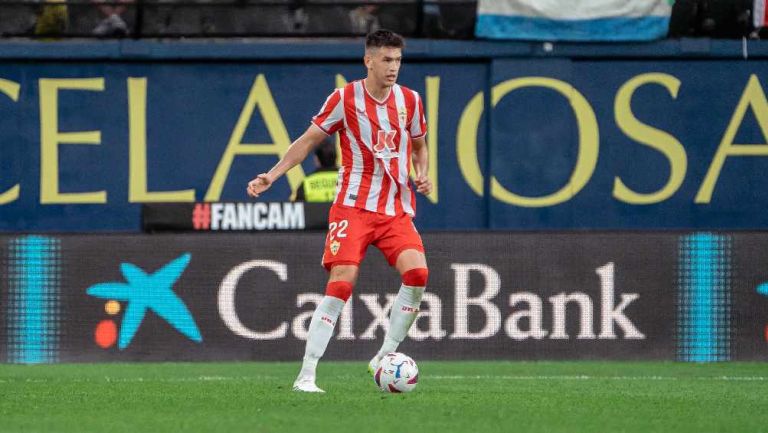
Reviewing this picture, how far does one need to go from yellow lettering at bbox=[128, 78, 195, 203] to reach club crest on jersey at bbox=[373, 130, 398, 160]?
349 inches

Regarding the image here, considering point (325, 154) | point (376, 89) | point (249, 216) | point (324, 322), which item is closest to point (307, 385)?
point (324, 322)

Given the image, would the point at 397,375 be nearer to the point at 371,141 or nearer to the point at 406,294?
the point at 406,294

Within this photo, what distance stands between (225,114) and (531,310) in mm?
6581

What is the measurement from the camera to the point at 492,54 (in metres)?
17.1

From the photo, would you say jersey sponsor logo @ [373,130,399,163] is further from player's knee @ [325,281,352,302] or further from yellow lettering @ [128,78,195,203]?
yellow lettering @ [128,78,195,203]

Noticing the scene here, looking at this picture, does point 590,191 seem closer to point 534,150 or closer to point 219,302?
point 534,150

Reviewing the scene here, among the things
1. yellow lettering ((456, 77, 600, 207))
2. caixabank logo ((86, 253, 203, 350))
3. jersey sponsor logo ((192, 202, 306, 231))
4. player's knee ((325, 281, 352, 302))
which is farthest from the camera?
yellow lettering ((456, 77, 600, 207))

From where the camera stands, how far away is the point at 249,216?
12.1 m

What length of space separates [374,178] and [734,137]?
31.3 ft

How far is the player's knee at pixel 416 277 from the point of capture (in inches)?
337

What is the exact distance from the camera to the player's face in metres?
8.42

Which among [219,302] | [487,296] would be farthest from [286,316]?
[487,296]

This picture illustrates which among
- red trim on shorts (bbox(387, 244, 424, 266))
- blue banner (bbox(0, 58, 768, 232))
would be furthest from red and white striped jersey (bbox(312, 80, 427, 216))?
blue banner (bbox(0, 58, 768, 232))

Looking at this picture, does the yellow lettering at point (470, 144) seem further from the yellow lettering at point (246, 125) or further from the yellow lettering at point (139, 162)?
the yellow lettering at point (139, 162)
